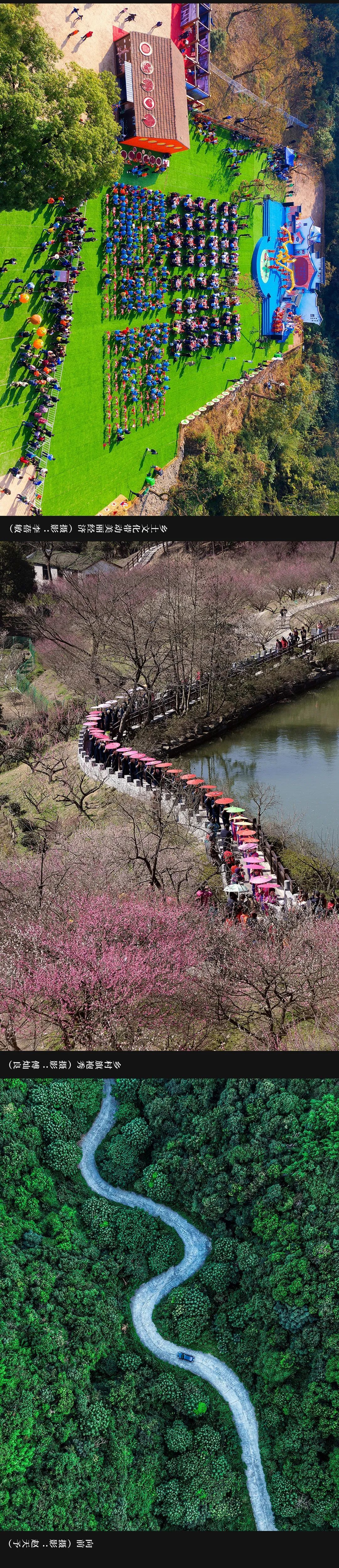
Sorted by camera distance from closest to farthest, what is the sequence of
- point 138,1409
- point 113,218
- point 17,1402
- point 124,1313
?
1. point 17,1402
2. point 138,1409
3. point 124,1313
4. point 113,218

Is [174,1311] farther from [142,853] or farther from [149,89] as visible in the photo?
[149,89]

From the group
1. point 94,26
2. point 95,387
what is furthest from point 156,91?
point 95,387

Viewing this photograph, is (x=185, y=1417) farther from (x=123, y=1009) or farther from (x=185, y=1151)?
(x=123, y=1009)

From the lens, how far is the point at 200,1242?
23484 mm

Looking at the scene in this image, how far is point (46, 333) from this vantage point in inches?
905

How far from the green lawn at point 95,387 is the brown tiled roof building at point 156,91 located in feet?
3.26

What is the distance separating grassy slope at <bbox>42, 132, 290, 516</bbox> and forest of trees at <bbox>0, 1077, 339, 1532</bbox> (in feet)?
46.3

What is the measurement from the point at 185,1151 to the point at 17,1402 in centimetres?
640

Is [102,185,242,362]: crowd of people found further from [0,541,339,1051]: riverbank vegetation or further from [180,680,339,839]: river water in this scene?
[180,680,339,839]: river water

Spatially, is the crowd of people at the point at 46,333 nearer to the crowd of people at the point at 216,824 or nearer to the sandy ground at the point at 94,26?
the sandy ground at the point at 94,26

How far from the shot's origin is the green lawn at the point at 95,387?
2261 centimetres

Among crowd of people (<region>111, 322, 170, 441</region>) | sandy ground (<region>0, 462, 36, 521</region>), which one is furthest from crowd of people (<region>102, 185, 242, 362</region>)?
sandy ground (<region>0, 462, 36, 521</region>)

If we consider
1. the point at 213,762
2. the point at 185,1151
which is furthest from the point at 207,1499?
the point at 213,762

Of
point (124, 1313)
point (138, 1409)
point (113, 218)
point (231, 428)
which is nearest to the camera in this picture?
point (138, 1409)
